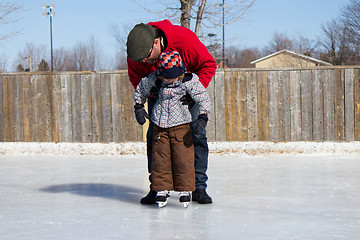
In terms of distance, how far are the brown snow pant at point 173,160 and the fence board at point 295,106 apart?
425 cm

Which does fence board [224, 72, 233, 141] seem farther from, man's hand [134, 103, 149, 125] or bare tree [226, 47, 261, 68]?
bare tree [226, 47, 261, 68]

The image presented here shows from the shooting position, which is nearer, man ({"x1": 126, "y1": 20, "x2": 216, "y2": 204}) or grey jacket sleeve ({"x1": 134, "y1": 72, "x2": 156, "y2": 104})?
man ({"x1": 126, "y1": 20, "x2": 216, "y2": 204})

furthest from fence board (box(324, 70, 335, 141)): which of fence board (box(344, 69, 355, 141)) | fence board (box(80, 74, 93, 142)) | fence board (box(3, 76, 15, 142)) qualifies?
fence board (box(3, 76, 15, 142))

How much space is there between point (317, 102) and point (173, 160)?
14.8 ft

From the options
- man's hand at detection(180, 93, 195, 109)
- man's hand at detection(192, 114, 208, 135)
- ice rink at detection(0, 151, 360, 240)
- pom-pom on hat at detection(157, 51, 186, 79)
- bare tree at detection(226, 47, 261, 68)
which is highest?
bare tree at detection(226, 47, 261, 68)

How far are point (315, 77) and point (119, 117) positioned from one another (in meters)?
3.04

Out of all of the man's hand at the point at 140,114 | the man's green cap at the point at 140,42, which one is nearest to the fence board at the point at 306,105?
the man's hand at the point at 140,114

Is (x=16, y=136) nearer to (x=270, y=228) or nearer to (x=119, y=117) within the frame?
(x=119, y=117)

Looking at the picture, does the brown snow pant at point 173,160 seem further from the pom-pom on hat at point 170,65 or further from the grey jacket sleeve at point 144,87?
the pom-pom on hat at point 170,65

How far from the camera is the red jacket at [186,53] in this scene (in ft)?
9.42

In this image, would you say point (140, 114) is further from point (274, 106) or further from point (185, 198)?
point (274, 106)

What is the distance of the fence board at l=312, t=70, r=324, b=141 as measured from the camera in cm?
675

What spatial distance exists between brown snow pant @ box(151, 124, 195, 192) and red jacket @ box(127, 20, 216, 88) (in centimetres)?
41

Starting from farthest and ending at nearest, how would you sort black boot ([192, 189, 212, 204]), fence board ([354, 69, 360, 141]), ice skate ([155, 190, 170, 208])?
1. fence board ([354, 69, 360, 141])
2. black boot ([192, 189, 212, 204])
3. ice skate ([155, 190, 170, 208])
